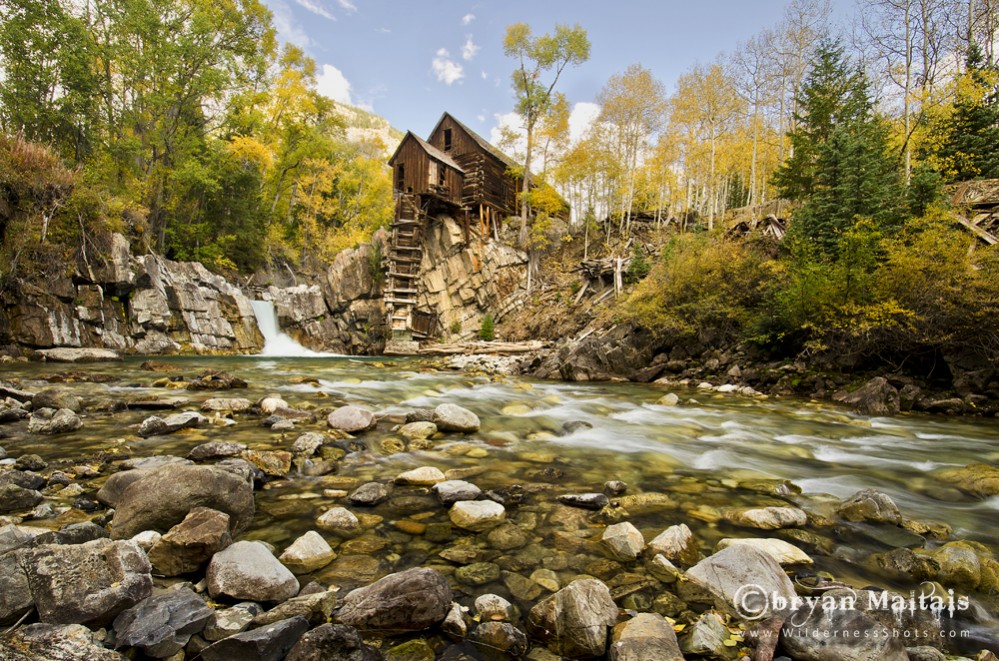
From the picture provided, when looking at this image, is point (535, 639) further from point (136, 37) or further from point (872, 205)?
point (136, 37)

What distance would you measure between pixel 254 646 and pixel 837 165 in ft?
63.2

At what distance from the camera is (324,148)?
33406mm

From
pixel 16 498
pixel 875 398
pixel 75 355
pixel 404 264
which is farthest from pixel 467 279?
pixel 16 498

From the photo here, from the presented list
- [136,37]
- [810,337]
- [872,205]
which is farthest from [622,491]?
[136,37]

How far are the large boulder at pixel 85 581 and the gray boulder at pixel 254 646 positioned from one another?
63 centimetres

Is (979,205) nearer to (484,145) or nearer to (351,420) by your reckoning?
(351,420)

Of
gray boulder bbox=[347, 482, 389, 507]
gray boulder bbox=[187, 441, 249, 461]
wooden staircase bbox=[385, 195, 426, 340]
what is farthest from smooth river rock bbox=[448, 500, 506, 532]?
wooden staircase bbox=[385, 195, 426, 340]

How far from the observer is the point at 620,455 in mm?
5918

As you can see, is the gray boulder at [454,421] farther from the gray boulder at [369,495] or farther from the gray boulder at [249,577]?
the gray boulder at [249,577]

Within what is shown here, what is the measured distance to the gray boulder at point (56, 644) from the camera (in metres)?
1.73

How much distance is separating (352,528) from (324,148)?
119 ft

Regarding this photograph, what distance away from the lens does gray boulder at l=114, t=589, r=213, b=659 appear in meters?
1.93

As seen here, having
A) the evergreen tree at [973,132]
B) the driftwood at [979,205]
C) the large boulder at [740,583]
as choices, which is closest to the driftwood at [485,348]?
the driftwood at [979,205]

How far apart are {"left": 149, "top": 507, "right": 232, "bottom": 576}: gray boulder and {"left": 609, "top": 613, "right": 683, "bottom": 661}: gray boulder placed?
2.45 metres
